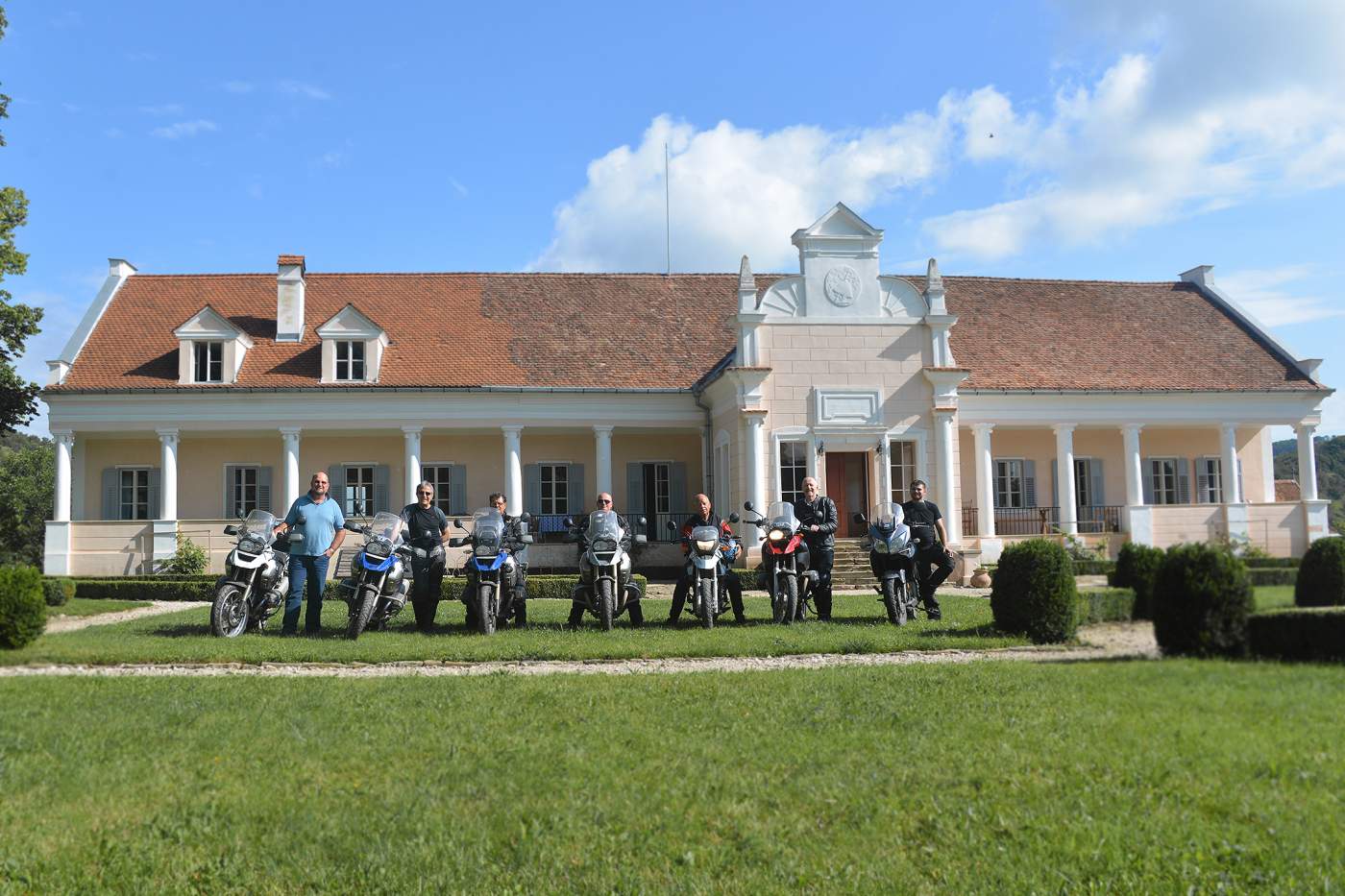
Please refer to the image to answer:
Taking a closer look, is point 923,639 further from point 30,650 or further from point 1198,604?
point 30,650

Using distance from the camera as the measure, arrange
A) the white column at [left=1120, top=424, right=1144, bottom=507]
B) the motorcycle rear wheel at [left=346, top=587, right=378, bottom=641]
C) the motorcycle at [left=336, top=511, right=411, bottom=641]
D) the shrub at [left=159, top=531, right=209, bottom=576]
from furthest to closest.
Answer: the white column at [left=1120, top=424, right=1144, bottom=507] < the shrub at [left=159, top=531, right=209, bottom=576] < the motorcycle at [left=336, top=511, right=411, bottom=641] < the motorcycle rear wheel at [left=346, top=587, right=378, bottom=641]

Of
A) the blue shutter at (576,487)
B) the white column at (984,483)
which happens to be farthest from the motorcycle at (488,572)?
the white column at (984,483)

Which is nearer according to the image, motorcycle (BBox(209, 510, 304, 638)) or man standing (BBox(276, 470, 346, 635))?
motorcycle (BBox(209, 510, 304, 638))

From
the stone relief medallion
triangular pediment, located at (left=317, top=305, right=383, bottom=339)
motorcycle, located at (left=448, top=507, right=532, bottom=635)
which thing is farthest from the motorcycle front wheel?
the stone relief medallion

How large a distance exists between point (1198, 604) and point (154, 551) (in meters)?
22.5

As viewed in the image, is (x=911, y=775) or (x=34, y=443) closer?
(x=911, y=775)

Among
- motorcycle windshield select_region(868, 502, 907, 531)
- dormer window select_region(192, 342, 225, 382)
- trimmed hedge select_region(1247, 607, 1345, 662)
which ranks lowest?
trimmed hedge select_region(1247, 607, 1345, 662)

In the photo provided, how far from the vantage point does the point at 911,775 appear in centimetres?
517

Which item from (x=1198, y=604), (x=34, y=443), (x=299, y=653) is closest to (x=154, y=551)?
(x=299, y=653)

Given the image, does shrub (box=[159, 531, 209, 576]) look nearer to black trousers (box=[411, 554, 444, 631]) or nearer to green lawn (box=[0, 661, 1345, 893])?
black trousers (box=[411, 554, 444, 631])

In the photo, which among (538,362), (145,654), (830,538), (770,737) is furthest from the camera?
(538,362)

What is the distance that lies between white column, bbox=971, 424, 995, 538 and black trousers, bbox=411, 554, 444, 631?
15.4 meters

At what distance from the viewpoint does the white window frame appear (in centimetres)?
2656

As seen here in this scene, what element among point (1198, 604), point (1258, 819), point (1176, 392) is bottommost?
point (1258, 819)
